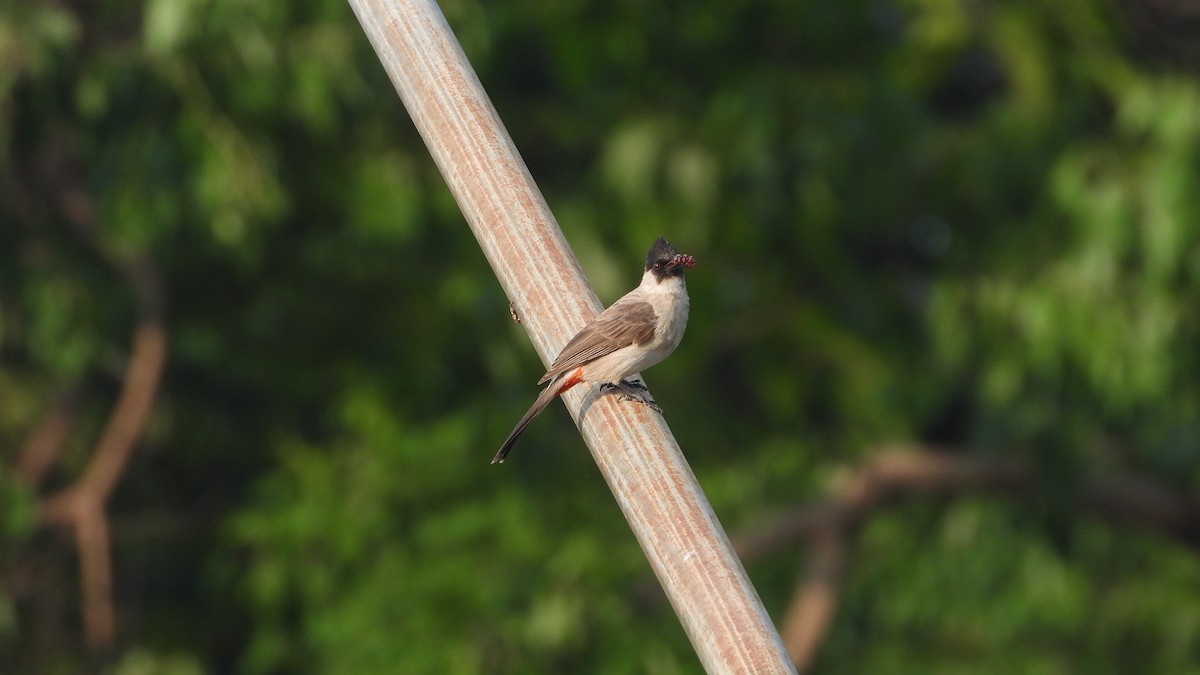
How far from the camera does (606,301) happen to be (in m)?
8.12

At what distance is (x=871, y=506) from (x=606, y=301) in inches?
98.9

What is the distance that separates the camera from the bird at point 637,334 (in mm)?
3105

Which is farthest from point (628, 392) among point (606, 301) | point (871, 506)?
point (871, 506)

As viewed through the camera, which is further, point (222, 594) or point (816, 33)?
point (222, 594)

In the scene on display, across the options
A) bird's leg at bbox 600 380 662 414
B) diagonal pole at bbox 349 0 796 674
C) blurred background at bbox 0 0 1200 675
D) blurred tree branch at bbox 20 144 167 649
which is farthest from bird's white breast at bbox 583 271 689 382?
blurred tree branch at bbox 20 144 167 649

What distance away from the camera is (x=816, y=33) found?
953cm

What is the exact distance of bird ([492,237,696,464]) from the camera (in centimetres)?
311

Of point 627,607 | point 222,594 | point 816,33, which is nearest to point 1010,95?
point 816,33

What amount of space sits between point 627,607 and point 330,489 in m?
1.94

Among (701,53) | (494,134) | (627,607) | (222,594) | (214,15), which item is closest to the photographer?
(494,134)

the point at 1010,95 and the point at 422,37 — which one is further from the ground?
the point at 422,37

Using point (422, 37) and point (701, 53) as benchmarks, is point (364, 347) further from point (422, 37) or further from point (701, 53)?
point (422, 37)

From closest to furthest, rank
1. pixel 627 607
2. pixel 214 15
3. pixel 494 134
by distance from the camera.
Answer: pixel 494 134, pixel 214 15, pixel 627 607

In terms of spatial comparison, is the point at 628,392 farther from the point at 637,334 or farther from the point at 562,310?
the point at 637,334
